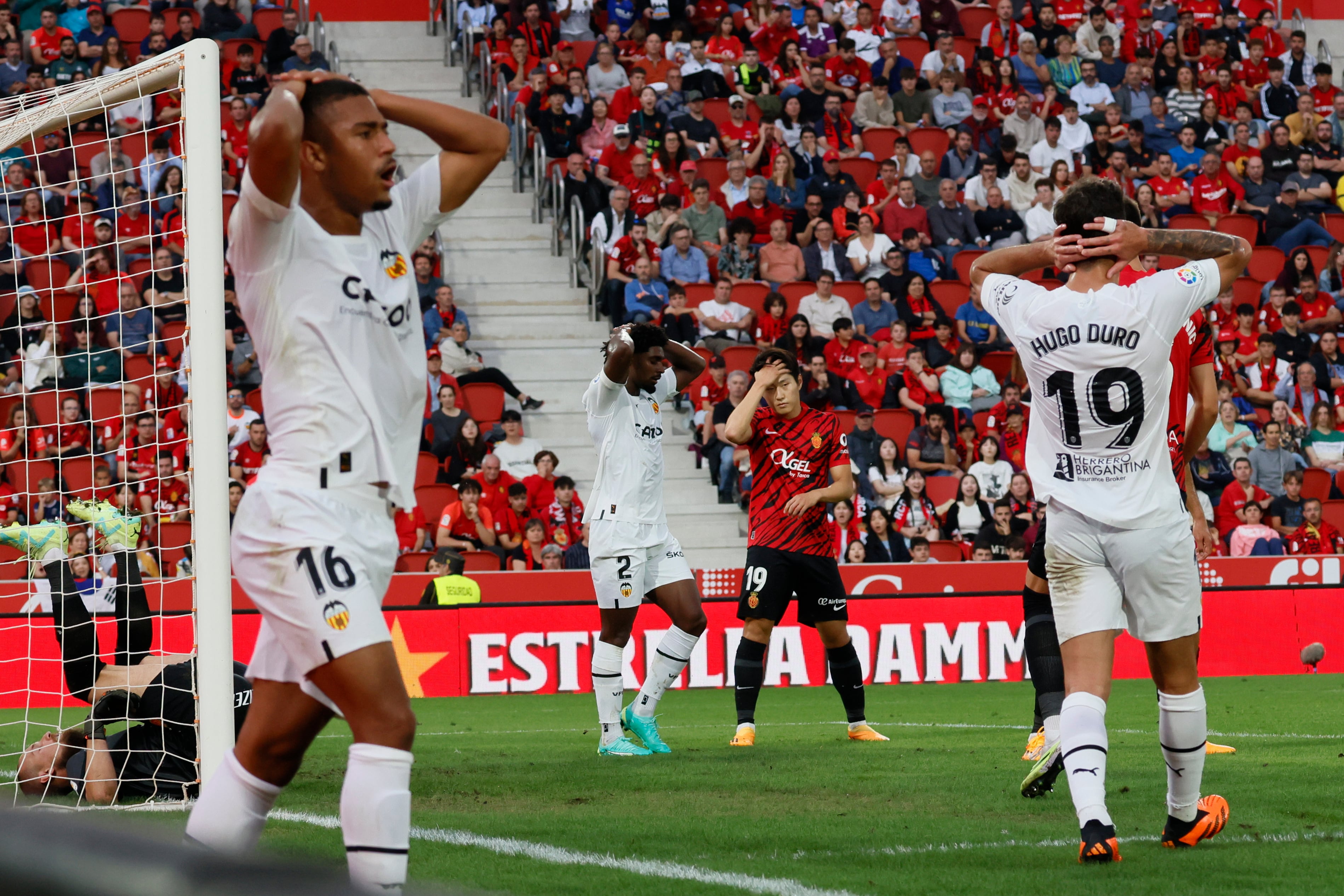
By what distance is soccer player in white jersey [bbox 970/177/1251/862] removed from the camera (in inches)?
206

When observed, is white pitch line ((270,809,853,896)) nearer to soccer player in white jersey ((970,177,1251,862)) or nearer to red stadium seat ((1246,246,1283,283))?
soccer player in white jersey ((970,177,1251,862))

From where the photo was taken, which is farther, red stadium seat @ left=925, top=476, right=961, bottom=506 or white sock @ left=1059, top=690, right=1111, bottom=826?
red stadium seat @ left=925, top=476, right=961, bottom=506

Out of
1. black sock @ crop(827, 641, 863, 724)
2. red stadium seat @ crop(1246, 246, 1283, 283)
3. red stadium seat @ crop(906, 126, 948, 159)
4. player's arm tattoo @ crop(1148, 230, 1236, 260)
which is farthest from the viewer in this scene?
red stadium seat @ crop(906, 126, 948, 159)

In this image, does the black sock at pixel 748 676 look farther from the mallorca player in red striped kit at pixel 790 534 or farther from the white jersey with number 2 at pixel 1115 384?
the white jersey with number 2 at pixel 1115 384

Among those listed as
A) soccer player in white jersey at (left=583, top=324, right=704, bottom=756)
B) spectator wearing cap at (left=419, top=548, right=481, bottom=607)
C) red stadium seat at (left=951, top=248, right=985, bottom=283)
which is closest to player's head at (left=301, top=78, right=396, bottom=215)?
soccer player in white jersey at (left=583, top=324, right=704, bottom=756)

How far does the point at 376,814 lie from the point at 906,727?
303 inches

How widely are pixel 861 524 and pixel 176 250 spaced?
8756 millimetres

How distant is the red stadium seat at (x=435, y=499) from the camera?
17219mm

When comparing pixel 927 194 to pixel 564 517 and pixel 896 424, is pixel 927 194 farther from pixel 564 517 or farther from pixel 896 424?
pixel 564 517

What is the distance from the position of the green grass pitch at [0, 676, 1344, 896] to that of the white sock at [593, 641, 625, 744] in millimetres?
273

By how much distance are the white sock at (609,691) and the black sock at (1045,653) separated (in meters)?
2.62

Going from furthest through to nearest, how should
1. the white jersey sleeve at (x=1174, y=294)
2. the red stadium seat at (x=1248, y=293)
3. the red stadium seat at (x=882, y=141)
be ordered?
1. the red stadium seat at (x=882, y=141)
2. the red stadium seat at (x=1248, y=293)
3. the white jersey sleeve at (x=1174, y=294)

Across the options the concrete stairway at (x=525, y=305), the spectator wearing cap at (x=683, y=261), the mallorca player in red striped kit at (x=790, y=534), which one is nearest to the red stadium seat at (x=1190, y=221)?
the spectator wearing cap at (x=683, y=261)

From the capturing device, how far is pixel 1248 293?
2167cm
